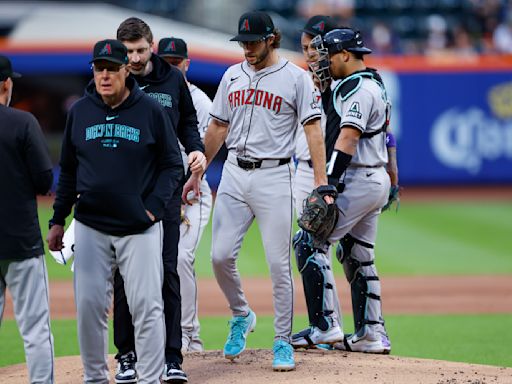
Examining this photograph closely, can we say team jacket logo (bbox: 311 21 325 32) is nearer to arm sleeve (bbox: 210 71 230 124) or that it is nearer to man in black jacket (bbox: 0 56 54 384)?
arm sleeve (bbox: 210 71 230 124)

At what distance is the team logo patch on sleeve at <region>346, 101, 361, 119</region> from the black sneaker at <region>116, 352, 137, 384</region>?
→ 80.7 inches

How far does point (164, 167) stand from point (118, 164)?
310mm

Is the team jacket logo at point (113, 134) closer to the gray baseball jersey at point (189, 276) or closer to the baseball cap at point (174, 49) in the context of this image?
the gray baseball jersey at point (189, 276)

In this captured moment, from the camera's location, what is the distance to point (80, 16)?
69.4ft

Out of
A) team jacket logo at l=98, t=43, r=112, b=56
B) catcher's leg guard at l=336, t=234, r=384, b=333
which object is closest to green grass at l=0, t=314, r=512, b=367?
catcher's leg guard at l=336, t=234, r=384, b=333

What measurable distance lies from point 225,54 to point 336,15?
335 cm

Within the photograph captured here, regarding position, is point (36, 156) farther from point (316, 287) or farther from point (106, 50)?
→ point (316, 287)

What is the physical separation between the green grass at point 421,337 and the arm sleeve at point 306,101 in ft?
7.05

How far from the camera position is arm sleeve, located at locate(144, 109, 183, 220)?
5.21 meters

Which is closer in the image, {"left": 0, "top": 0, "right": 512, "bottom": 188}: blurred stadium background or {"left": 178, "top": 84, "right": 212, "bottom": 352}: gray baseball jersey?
{"left": 178, "top": 84, "right": 212, "bottom": 352}: gray baseball jersey

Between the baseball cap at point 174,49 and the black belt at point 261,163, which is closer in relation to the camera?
the black belt at point 261,163

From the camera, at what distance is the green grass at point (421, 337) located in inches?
286

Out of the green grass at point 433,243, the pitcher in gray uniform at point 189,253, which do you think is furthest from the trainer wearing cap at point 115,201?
the green grass at point 433,243

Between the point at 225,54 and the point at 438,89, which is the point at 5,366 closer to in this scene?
the point at 225,54
